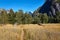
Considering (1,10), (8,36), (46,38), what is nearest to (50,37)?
(46,38)

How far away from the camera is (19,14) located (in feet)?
289

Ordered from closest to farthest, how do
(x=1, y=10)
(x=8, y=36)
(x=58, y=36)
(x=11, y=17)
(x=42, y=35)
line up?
(x=58, y=36) < (x=42, y=35) < (x=8, y=36) < (x=11, y=17) < (x=1, y=10)

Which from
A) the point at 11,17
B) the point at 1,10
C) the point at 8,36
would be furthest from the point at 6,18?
the point at 8,36

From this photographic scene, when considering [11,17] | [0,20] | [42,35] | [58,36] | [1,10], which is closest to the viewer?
[58,36]

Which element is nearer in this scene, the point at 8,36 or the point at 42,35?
the point at 42,35

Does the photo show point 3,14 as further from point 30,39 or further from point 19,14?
point 30,39

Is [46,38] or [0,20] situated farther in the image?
[0,20]

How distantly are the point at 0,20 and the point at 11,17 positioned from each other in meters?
7.39

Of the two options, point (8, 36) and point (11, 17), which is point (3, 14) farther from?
point (8, 36)

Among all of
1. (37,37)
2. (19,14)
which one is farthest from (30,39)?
(19,14)

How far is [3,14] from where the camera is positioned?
88.7 m

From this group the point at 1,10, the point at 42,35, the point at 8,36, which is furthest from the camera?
the point at 1,10

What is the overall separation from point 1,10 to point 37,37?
87.0m

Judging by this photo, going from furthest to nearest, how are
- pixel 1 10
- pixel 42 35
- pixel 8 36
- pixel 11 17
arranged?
1. pixel 1 10
2. pixel 11 17
3. pixel 8 36
4. pixel 42 35
